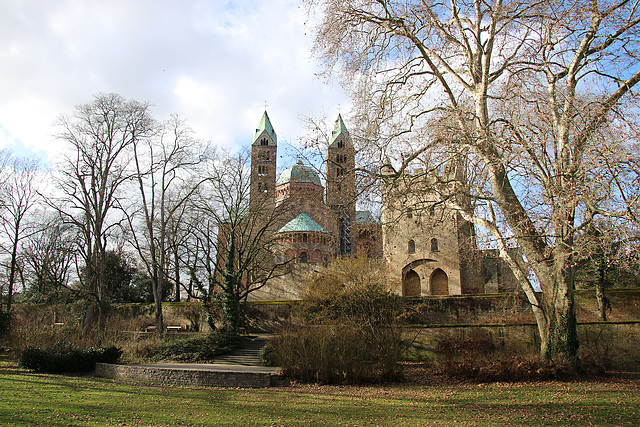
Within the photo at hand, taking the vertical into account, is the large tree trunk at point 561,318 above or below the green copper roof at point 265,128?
below

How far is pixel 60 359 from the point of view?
15.0 meters

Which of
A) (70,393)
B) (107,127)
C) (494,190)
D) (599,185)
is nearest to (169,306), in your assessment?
(107,127)

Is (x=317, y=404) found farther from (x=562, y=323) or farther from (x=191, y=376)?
(x=562, y=323)

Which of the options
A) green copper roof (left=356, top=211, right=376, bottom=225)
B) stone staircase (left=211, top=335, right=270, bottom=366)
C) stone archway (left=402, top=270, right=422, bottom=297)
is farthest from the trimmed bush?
stone archway (left=402, top=270, right=422, bottom=297)

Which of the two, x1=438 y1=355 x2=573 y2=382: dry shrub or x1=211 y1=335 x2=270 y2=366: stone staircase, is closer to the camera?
x1=438 y1=355 x2=573 y2=382: dry shrub

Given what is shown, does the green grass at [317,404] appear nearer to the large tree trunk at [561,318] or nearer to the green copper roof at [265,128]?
the large tree trunk at [561,318]

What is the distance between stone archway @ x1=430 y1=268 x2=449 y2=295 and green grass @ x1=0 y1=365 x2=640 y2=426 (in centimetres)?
1901

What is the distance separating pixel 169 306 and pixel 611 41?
2659 centimetres

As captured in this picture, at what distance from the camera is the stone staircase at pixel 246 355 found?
751 inches

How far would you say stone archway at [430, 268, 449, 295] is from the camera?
31875mm

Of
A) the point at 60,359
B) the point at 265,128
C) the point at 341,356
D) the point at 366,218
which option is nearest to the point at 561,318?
the point at 341,356

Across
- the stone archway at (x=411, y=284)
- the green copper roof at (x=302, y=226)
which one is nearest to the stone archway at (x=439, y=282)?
the stone archway at (x=411, y=284)

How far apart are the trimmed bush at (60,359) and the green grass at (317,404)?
1.98 m

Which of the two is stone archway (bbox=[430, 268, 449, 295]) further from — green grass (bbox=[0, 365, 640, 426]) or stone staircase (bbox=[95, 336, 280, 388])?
stone staircase (bbox=[95, 336, 280, 388])
